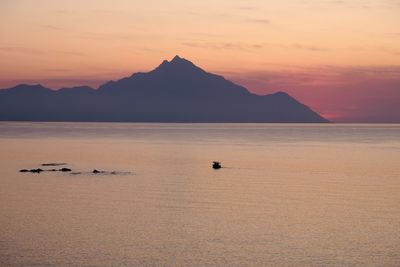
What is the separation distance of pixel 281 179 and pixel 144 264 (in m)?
44.1

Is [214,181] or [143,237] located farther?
[214,181]

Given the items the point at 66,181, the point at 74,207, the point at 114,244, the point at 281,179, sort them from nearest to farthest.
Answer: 1. the point at 114,244
2. the point at 74,207
3. the point at 66,181
4. the point at 281,179

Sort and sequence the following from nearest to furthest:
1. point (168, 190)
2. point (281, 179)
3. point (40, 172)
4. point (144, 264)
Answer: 1. point (144, 264)
2. point (168, 190)
3. point (281, 179)
4. point (40, 172)

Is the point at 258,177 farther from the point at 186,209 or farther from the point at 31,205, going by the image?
the point at 31,205

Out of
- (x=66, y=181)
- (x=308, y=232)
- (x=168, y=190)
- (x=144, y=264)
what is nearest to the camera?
(x=144, y=264)

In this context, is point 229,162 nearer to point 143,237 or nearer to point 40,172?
point 40,172

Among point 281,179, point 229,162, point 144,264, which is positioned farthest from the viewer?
point 229,162

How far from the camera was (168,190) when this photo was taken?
210 feet

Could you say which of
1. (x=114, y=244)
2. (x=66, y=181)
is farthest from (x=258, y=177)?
(x=114, y=244)

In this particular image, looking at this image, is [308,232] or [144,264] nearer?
[144,264]

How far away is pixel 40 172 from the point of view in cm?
8112

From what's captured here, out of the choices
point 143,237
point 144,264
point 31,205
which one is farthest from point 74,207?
point 144,264

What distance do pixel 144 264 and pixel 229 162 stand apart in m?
Result: 71.6

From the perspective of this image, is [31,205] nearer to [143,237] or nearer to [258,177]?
[143,237]
